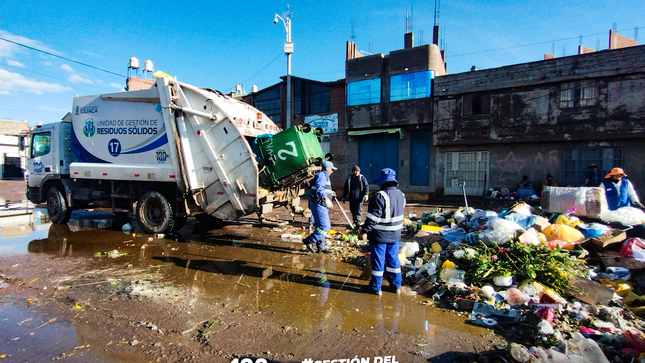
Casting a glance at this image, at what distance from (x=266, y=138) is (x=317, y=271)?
2.87 metres

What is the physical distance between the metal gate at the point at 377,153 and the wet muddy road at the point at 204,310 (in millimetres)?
12562

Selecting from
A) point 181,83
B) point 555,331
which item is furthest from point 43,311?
point 555,331

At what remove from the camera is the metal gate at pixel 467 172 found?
52.2 ft

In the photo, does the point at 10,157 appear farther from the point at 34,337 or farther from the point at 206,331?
the point at 206,331

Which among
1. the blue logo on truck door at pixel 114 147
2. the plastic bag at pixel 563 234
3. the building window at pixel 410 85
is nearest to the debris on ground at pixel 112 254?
the blue logo on truck door at pixel 114 147

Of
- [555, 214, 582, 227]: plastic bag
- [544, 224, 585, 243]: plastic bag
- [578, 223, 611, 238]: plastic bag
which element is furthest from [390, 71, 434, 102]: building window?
[544, 224, 585, 243]: plastic bag

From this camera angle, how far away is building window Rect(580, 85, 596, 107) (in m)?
13.3

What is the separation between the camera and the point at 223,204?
6.99 meters

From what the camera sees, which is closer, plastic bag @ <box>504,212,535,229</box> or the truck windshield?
plastic bag @ <box>504,212,535,229</box>

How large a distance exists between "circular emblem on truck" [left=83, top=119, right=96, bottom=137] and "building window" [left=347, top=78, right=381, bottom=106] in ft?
42.3

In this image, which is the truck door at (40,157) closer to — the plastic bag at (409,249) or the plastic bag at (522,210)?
the plastic bag at (409,249)

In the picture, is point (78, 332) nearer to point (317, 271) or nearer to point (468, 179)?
point (317, 271)

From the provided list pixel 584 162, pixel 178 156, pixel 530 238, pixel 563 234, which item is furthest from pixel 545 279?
pixel 584 162

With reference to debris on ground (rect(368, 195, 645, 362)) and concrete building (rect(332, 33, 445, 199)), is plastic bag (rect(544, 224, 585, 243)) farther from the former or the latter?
concrete building (rect(332, 33, 445, 199))
